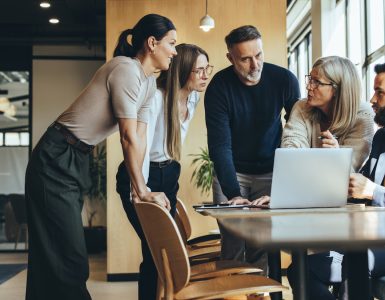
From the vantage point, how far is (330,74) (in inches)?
113

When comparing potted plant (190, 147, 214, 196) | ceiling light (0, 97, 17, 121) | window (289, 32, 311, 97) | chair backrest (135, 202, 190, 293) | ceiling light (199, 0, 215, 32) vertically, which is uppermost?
window (289, 32, 311, 97)

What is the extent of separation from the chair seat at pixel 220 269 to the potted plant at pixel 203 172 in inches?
147

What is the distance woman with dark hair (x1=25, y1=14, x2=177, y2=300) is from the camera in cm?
272

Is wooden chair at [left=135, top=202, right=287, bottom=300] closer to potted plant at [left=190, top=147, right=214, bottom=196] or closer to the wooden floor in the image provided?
the wooden floor

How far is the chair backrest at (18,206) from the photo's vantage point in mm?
10203

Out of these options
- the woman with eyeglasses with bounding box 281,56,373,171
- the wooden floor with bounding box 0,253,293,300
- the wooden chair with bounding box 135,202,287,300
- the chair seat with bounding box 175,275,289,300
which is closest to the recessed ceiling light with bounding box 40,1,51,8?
the wooden floor with bounding box 0,253,293,300

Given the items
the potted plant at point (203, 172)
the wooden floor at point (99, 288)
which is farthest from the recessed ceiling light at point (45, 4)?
the wooden floor at point (99, 288)

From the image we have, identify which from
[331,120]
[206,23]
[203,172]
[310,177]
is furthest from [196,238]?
[206,23]

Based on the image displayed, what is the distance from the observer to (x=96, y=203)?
10.2m

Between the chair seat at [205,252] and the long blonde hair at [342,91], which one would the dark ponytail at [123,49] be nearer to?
the long blonde hair at [342,91]

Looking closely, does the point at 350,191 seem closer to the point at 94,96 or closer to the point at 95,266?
the point at 94,96

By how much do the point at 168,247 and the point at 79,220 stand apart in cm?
81

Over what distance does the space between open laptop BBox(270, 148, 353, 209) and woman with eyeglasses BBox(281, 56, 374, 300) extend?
363 millimetres

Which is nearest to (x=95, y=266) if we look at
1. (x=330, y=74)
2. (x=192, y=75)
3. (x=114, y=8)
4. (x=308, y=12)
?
(x=114, y=8)
